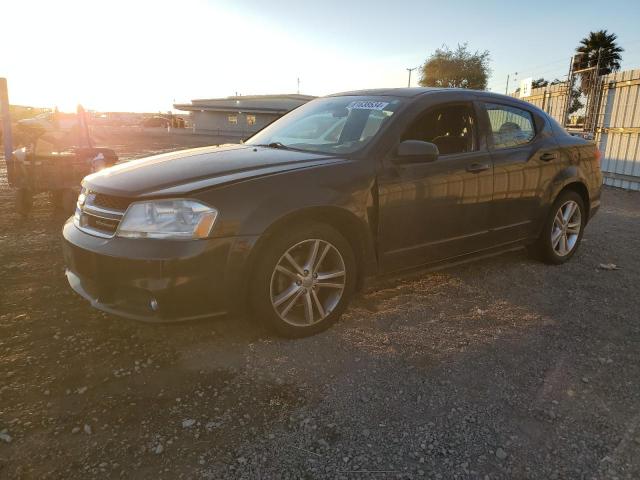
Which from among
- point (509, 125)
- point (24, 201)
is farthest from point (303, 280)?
point (24, 201)

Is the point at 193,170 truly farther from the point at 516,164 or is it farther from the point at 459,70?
the point at 459,70

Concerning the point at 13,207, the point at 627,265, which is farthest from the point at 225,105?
the point at 627,265

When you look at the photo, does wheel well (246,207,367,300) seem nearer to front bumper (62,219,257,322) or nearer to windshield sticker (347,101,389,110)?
front bumper (62,219,257,322)

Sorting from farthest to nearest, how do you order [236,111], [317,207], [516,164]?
[236,111] < [516,164] < [317,207]

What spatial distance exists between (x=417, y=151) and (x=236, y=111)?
45215 millimetres

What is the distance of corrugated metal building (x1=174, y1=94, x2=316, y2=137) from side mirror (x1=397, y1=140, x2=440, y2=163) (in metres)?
40.7

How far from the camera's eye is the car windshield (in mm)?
3590

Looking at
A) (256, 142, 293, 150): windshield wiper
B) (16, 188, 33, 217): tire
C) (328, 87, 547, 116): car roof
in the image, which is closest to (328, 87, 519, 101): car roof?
(328, 87, 547, 116): car roof

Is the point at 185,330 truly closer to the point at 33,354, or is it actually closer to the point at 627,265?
the point at 33,354

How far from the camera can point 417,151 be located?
10.9 ft

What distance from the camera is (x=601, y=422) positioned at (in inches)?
94.0

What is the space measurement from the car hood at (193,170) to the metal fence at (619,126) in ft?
37.5

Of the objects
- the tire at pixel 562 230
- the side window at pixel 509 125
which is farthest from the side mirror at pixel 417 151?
the tire at pixel 562 230

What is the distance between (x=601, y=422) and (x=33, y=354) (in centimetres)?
327
